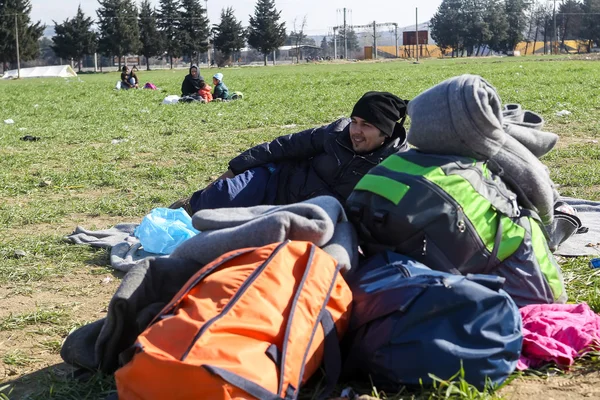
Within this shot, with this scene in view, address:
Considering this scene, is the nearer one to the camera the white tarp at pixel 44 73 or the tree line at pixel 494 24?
the white tarp at pixel 44 73

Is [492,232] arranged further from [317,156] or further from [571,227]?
[317,156]

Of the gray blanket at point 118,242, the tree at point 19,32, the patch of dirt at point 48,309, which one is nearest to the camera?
the patch of dirt at point 48,309

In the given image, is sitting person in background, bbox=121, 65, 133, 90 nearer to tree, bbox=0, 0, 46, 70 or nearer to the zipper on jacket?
the zipper on jacket

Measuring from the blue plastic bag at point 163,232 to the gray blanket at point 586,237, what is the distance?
7.32ft

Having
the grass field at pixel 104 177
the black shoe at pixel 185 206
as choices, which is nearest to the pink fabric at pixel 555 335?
the grass field at pixel 104 177

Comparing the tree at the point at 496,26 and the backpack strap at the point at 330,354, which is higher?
the tree at the point at 496,26

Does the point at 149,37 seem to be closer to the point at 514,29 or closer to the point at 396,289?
the point at 514,29

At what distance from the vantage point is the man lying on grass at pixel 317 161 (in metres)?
4.21

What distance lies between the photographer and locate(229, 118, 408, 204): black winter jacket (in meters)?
4.39

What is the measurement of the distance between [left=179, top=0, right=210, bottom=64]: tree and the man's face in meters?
67.0

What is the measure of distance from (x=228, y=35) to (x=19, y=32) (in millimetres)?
21421

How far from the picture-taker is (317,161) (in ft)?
15.5

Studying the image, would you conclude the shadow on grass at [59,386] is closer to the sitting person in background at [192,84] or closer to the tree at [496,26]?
the sitting person in background at [192,84]

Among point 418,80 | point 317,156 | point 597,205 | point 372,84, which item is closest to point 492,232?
point 317,156
